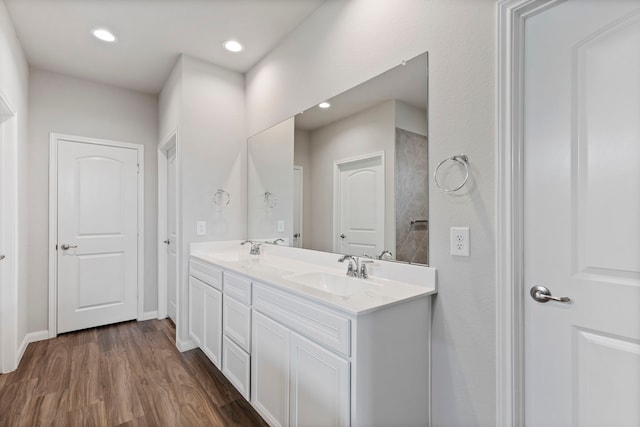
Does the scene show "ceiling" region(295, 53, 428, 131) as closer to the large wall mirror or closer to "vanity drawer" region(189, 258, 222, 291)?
the large wall mirror

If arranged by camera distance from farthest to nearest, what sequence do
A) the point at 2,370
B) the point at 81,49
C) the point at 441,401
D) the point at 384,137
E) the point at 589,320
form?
the point at 81,49 < the point at 2,370 < the point at 384,137 < the point at 441,401 < the point at 589,320

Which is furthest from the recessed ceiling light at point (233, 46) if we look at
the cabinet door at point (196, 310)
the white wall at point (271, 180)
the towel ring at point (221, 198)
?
the cabinet door at point (196, 310)

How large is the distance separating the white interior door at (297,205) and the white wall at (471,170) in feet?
3.07

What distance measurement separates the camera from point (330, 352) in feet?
4.11

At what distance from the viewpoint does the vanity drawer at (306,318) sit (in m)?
1.20

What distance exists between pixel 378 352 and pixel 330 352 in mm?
192

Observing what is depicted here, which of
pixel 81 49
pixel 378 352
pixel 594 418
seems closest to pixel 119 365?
pixel 378 352

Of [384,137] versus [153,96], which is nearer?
[384,137]

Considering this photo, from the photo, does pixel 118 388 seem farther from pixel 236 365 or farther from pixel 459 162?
pixel 459 162

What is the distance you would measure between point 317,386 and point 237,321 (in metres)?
0.80

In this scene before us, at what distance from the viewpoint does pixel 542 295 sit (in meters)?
1.18

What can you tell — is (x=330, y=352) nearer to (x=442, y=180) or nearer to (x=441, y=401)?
(x=441, y=401)

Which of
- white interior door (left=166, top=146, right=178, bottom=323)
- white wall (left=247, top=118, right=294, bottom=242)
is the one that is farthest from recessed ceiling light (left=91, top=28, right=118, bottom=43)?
white wall (left=247, top=118, right=294, bottom=242)

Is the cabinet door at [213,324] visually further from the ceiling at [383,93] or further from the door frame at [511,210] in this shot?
the door frame at [511,210]
